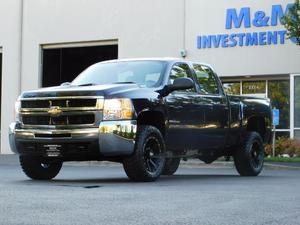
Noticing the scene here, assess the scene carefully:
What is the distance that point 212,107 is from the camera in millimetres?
12945

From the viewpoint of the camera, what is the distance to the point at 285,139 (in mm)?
27578

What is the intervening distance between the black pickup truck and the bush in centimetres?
1313

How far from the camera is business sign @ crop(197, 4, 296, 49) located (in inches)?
1108

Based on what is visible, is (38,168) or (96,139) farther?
(38,168)

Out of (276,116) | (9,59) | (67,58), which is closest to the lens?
(276,116)

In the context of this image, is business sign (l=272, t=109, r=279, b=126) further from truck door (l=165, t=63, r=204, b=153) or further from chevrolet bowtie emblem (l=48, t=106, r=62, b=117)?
chevrolet bowtie emblem (l=48, t=106, r=62, b=117)

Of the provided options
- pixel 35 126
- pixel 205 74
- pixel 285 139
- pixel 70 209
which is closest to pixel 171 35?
pixel 285 139

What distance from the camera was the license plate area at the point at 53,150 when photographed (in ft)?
35.7

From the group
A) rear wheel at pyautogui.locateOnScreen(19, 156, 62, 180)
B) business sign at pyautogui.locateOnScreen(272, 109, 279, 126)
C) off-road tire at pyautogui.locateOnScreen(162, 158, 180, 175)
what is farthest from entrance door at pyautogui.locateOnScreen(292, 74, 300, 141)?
rear wheel at pyautogui.locateOnScreen(19, 156, 62, 180)

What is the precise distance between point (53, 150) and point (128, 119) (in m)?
1.18

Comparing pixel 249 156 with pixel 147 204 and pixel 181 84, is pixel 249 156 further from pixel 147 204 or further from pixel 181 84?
pixel 147 204

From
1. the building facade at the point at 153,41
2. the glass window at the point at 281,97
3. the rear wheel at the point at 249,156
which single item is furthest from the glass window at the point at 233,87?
the rear wheel at the point at 249,156

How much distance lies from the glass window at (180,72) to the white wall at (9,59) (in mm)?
21606

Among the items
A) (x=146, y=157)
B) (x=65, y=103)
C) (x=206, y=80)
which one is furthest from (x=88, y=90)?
(x=206, y=80)
